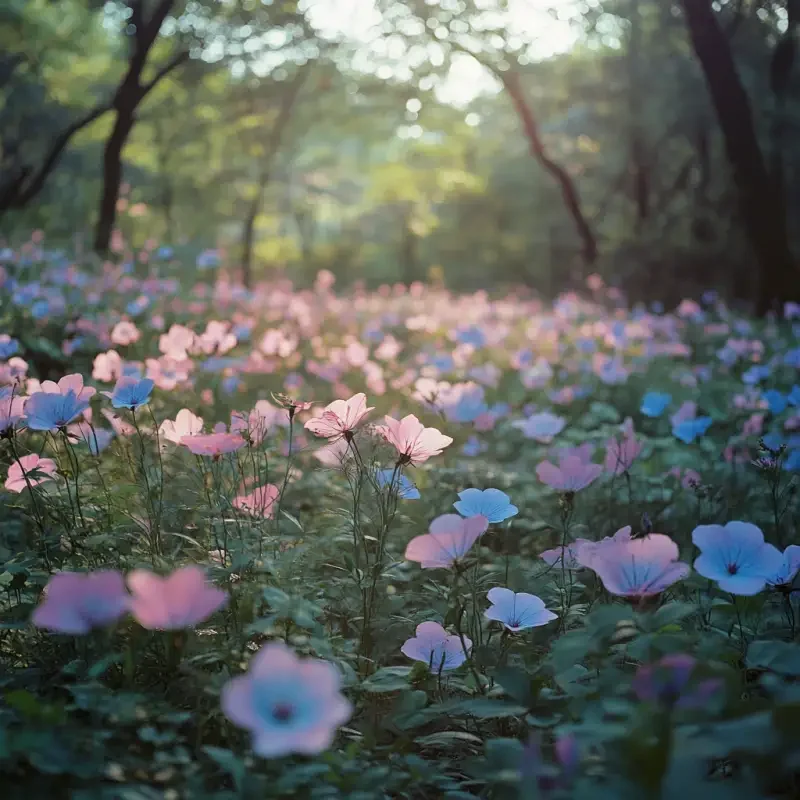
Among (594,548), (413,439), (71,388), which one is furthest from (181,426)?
(594,548)

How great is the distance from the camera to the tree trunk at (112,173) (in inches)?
335

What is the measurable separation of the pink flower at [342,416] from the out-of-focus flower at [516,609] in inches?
15.7

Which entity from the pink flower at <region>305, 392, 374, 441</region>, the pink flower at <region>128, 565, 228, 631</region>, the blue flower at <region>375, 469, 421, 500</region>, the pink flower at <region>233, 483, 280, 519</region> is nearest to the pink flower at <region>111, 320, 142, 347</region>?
the pink flower at <region>233, 483, 280, 519</region>

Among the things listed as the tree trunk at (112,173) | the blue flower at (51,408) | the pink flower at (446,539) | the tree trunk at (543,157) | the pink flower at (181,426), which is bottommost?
the pink flower at (446,539)

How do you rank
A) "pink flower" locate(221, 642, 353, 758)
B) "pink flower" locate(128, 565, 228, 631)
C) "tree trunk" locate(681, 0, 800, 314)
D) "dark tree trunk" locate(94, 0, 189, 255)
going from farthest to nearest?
"dark tree trunk" locate(94, 0, 189, 255), "tree trunk" locate(681, 0, 800, 314), "pink flower" locate(128, 565, 228, 631), "pink flower" locate(221, 642, 353, 758)

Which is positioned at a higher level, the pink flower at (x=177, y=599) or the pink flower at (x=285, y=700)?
the pink flower at (x=177, y=599)

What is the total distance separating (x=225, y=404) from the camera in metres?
3.56

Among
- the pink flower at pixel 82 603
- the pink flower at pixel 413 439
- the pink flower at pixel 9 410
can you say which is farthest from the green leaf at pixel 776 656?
the pink flower at pixel 9 410

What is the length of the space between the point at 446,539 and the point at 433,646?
37cm

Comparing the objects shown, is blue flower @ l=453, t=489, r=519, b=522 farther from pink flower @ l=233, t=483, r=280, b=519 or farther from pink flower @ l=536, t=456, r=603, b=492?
pink flower @ l=233, t=483, r=280, b=519

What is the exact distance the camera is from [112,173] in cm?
877

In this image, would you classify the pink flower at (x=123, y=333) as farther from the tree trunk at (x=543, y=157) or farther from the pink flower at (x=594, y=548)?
the tree trunk at (x=543, y=157)

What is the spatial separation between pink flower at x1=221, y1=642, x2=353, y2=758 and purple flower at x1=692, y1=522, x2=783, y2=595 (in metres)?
0.63

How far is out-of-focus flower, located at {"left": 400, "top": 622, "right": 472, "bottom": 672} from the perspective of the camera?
145 cm
